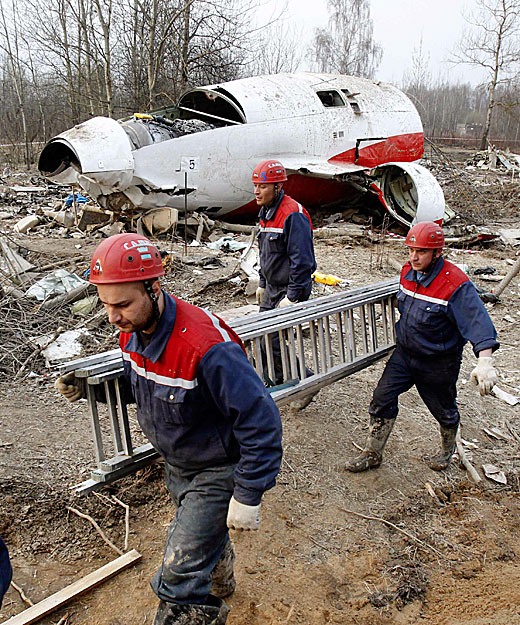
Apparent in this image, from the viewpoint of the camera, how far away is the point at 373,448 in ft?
12.4

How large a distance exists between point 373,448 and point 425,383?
0.61 meters

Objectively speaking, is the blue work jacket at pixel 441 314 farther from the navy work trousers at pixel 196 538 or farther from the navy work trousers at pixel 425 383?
the navy work trousers at pixel 196 538

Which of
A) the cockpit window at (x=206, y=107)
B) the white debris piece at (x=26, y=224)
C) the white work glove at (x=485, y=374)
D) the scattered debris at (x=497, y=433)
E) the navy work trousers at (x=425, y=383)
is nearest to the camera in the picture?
the white work glove at (x=485, y=374)

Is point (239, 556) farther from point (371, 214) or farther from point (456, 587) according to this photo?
point (371, 214)

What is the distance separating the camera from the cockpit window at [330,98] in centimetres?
1057

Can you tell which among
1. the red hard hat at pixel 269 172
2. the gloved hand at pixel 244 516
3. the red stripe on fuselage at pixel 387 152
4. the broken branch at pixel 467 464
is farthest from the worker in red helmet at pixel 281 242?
the red stripe on fuselage at pixel 387 152

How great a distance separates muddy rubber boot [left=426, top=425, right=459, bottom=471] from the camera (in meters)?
3.72

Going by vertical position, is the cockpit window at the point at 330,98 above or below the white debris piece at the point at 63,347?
above

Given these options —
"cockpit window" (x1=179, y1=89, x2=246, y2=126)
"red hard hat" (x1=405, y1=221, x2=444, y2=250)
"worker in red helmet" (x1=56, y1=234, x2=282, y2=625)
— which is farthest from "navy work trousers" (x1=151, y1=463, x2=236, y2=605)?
"cockpit window" (x1=179, y1=89, x2=246, y2=126)

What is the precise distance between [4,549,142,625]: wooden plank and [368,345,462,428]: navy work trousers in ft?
6.18

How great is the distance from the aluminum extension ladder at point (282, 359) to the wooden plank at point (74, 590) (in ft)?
1.49

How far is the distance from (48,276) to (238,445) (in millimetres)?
5385

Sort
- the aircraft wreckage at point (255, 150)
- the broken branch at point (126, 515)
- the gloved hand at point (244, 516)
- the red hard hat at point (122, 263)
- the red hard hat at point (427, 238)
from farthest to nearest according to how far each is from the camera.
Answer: the aircraft wreckage at point (255, 150) → the red hard hat at point (427, 238) → the broken branch at point (126, 515) → the gloved hand at point (244, 516) → the red hard hat at point (122, 263)

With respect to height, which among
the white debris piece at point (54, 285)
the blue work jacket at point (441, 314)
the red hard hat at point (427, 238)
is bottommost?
the white debris piece at point (54, 285)
